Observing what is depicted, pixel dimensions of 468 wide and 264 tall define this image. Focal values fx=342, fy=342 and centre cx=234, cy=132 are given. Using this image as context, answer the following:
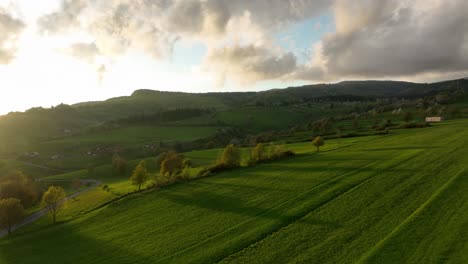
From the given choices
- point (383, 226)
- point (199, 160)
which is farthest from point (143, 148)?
point (383, 226)

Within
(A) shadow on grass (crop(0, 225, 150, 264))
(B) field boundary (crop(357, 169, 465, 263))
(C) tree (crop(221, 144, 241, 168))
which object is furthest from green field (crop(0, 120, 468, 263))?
(C) tree (crop(221, 144, 241, 168))

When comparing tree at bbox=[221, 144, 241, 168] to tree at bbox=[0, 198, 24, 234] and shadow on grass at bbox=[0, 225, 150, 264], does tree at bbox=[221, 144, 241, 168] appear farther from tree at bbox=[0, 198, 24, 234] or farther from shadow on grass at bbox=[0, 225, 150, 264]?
tree at bbox=[0, 198, 24, 234]

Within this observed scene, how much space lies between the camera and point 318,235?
3803cm

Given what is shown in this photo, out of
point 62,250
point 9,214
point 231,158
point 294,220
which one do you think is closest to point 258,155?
point 231,158

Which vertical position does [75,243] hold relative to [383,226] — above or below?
below

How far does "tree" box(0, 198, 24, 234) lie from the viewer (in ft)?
221

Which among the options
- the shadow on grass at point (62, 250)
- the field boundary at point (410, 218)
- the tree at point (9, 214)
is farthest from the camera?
the tree at point (9, 214)

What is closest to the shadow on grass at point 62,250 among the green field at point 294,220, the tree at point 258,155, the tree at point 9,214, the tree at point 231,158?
the green field at point 294,220

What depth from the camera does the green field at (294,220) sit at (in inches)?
1339

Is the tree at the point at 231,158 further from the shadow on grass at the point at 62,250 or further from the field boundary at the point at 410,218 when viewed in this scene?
the field boundary at the point at 410,218

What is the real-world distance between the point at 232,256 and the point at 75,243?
29.1 metres

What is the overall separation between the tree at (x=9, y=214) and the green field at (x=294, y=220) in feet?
17.8

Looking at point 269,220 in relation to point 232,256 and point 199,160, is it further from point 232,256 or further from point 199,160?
point 199,160

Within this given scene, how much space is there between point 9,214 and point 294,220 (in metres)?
57.8
